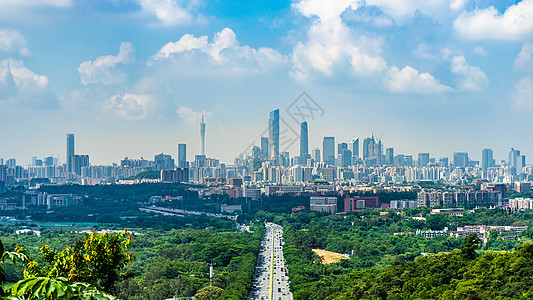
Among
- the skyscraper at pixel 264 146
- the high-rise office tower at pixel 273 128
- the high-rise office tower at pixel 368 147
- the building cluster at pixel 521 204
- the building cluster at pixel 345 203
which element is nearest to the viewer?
the building cluster at pixel 521 204

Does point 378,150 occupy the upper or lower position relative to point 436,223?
upper

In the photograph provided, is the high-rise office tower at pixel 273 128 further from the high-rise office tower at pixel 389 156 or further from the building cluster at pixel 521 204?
the high-rise office tower at pixel 389 156

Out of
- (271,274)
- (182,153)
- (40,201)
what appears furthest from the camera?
(182,153)

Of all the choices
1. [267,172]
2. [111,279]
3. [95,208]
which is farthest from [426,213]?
[267,172]

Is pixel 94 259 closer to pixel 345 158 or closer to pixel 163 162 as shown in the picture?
pixel 163 162

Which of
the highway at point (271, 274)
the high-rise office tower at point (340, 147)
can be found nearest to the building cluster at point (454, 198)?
the highway at point (271, 274)

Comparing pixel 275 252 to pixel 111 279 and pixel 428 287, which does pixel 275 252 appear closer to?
pixel 428 287

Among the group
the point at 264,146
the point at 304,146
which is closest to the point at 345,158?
the point at 304,146
